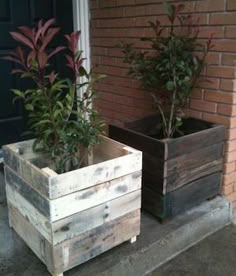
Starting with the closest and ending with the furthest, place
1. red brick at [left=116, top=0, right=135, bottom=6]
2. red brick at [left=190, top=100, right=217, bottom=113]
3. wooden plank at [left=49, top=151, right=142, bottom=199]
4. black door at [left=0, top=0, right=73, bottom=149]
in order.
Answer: wooden plank at [left=49, top=151, right=142, bottom=199], red brick at [left=190, top=100, right=217, bottom=113], red brick at [left=116, top=0, right=135, bottom=6], black door at [left=0, top=0, right=73, bottom=149]

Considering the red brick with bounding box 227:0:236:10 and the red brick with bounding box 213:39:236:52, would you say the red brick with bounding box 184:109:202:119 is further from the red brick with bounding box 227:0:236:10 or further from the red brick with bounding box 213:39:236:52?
the red brick with bounding box 227:0:236:10

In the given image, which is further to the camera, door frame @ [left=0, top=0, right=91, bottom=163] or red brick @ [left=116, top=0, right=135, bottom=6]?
door frame @ [left=0, top=0, right=91, bottom=163]

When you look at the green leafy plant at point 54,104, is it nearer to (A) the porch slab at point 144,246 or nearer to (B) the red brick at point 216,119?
(A) the porch slab at point 144,246

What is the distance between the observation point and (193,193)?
189 cm

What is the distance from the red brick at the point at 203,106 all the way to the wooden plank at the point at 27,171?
1.06 meters

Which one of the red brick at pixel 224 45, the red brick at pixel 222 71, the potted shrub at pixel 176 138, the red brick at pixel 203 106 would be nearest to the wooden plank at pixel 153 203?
the potted shrub at pixel 176 138

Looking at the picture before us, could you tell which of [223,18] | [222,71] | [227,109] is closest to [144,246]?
[227,109]

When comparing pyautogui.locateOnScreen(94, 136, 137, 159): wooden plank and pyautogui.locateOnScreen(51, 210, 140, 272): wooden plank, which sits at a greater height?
pyautogui.locateOnScreen(94, 136, 137, 159): wooden plank

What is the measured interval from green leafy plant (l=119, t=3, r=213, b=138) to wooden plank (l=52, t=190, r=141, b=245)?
558mm

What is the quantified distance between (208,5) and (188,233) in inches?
48.4

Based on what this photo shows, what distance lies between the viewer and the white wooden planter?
1.33 meters

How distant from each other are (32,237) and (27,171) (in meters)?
0.31

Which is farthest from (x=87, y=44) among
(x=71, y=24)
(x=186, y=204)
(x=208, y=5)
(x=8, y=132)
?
(x=186, y=204)

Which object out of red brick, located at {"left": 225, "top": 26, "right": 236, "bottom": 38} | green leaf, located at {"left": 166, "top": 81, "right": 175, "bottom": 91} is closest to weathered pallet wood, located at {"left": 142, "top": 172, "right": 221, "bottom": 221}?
green leaf, located at {"left": 166, "top": 81, "right": 175, "bottom": 91}
